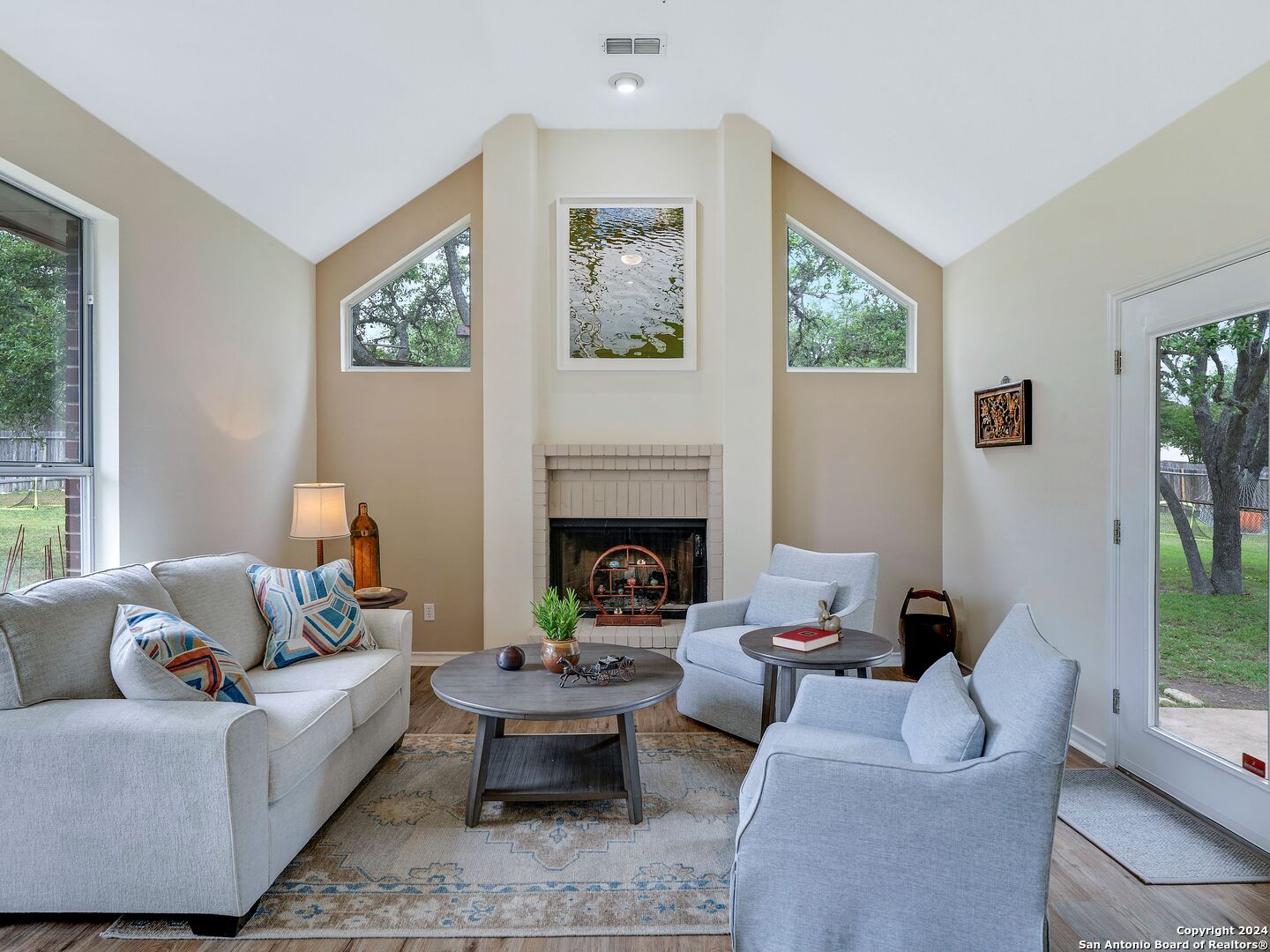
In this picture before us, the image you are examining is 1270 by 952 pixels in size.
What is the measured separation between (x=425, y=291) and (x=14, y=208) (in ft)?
7.74

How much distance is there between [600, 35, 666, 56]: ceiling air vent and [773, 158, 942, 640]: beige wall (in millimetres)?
1265

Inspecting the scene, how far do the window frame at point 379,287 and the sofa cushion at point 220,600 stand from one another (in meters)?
1.90

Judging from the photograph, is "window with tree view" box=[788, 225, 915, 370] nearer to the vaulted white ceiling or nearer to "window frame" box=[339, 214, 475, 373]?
the vaulted white ceiling

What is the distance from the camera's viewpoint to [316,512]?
3699 millimetres

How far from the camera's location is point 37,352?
259 centimetres

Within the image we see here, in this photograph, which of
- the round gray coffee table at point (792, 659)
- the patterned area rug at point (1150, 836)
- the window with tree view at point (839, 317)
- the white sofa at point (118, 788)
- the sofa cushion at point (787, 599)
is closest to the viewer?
the white sofa at point (118, 788)

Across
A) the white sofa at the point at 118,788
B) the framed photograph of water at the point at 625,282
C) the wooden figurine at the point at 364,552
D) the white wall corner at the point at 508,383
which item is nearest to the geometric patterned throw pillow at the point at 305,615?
the white sofa at the point at 118,788

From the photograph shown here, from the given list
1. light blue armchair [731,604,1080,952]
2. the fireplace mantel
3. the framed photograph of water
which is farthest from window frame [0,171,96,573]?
light blue armchair [731,604,1080,952]

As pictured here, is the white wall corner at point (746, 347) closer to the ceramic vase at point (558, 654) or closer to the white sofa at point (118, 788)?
the ceramic vase at point (558, 654)

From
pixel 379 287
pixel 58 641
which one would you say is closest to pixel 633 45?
pixel 379 287

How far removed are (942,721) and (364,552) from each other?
3.22 metres

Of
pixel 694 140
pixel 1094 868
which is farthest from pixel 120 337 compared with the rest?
pixel 1094 868

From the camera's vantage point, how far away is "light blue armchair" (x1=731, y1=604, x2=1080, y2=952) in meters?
1.61

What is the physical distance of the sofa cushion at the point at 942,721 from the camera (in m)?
1.75
